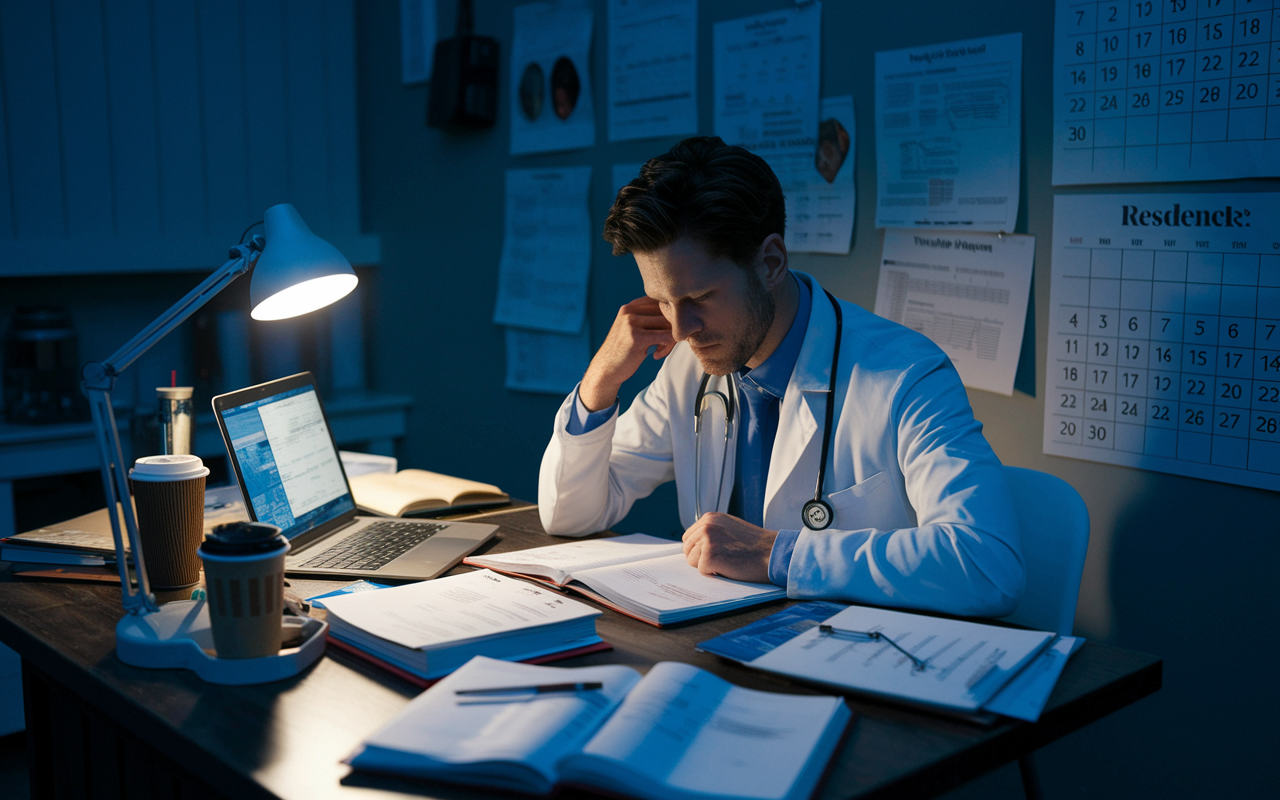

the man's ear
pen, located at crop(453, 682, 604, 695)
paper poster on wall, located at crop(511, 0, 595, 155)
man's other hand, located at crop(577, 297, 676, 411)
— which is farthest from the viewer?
paper poster on wall, located at crop(511, 0, 595, 155)

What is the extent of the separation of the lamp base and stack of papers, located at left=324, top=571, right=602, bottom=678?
5cm

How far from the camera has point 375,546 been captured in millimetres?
1542

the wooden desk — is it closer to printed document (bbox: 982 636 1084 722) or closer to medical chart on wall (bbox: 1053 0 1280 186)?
printed document (bbox: 982 636 1084 722)

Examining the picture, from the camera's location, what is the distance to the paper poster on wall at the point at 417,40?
2979 millimetres

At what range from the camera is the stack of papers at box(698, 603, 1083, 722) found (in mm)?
937

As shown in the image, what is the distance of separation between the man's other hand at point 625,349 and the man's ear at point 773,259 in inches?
8.2

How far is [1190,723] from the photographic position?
62.9 inches

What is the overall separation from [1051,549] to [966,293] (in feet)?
1.90

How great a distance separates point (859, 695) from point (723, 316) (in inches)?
28.5

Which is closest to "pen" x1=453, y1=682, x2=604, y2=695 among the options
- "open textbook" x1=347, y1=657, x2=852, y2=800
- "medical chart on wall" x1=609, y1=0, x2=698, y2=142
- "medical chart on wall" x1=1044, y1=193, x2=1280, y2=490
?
"open textbook" x1=347, y1=657, x2=852, y2=800

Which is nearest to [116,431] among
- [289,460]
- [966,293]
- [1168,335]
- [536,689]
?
[289,460]

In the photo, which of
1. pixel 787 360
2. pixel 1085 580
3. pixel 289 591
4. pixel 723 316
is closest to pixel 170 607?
pixel 289 591

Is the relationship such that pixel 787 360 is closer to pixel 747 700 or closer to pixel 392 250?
pixel 747 700

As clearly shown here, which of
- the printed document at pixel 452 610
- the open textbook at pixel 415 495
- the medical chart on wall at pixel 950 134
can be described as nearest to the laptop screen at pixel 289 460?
the open textbook at pixel 415 495
